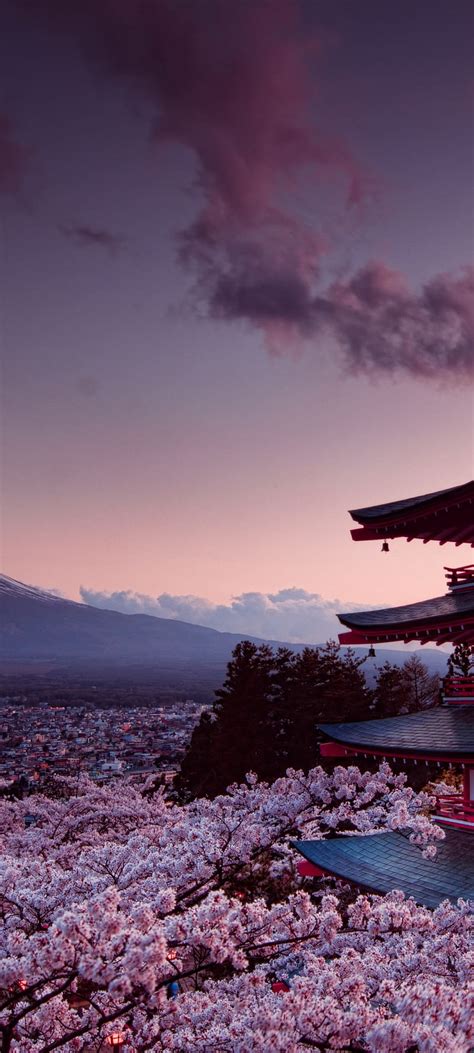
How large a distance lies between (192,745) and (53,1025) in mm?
24350

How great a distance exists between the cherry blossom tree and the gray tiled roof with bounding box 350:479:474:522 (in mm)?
4804

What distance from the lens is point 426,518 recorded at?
1095cm

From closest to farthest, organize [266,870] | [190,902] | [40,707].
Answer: [190,902]
[266,870]
[40,707]

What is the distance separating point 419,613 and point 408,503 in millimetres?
2029

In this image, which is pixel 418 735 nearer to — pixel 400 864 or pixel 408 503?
pixel 400 864

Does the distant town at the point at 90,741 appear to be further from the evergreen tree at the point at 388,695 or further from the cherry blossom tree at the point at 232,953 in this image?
the cherry blossom tree at the point at 232,953

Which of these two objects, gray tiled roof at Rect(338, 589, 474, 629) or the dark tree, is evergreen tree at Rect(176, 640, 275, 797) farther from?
gray tiled roof at Rect(338, 589, 474, 629)

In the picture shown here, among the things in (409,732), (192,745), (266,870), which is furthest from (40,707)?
(409,732)

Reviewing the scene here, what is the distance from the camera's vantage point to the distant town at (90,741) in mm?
53219

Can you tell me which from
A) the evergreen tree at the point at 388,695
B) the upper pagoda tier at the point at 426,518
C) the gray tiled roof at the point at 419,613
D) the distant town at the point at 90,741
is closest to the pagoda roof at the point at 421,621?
the gray tiled roof at the point at 419,613

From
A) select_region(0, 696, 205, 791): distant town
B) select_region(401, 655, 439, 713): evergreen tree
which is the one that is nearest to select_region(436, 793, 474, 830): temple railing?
select_region(0, 696, 205, 791): distant town

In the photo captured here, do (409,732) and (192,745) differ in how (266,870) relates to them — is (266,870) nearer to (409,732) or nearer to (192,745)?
(409,732)

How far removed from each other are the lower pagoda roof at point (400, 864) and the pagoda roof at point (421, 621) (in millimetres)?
3054

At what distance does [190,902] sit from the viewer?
32.7 feet
